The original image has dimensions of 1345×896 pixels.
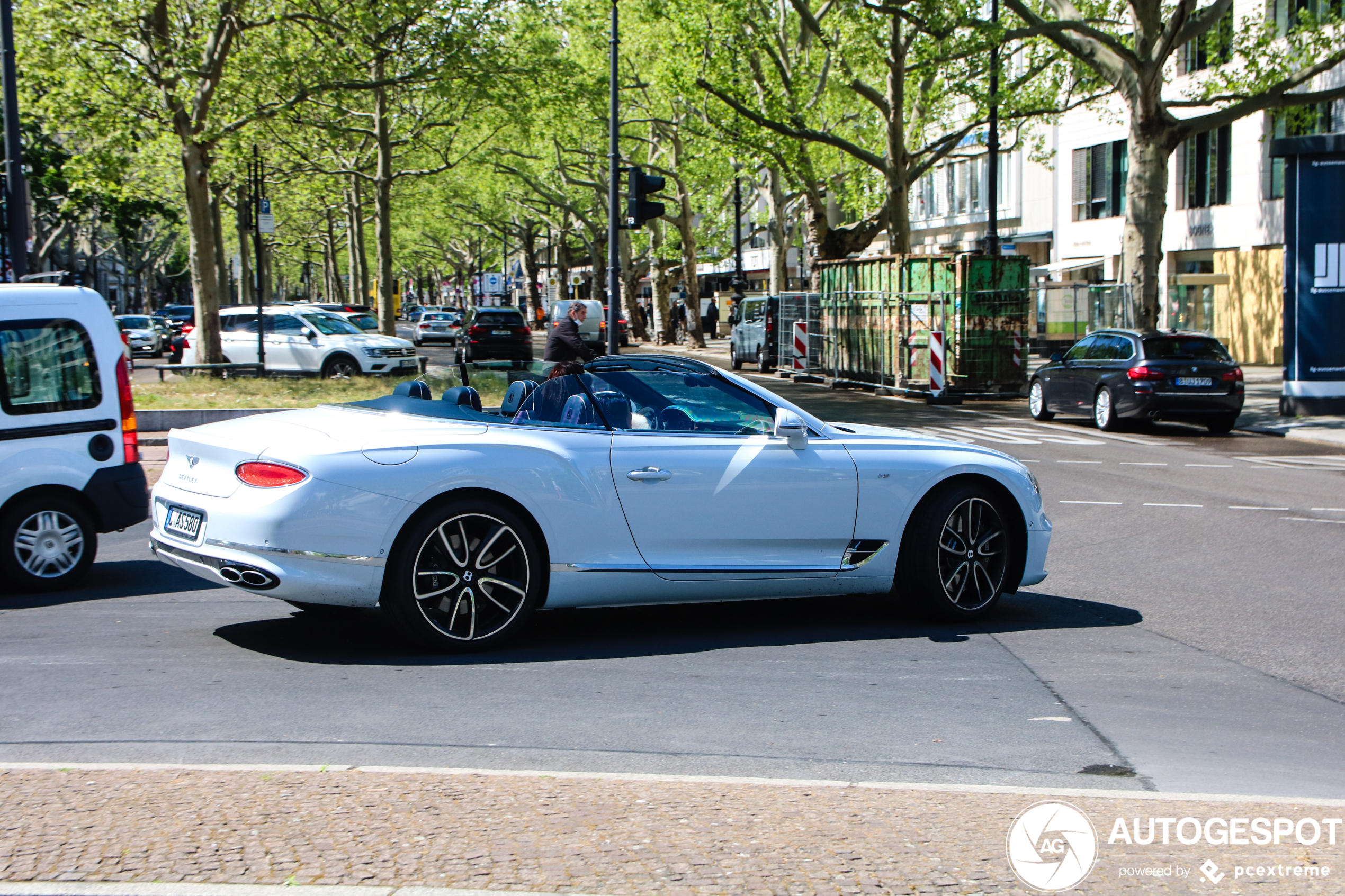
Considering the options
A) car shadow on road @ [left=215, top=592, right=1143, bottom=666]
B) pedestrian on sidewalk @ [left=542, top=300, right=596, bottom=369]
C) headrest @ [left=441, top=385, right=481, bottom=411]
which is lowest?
car shadow on road @ [left=215, top=592, right=1143, bottom=666]

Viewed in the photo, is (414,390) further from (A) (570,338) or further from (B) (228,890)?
(A) (570,338)

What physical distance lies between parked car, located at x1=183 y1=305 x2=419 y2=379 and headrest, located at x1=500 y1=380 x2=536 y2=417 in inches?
871

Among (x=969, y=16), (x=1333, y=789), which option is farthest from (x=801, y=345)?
(x=1333, y=789)

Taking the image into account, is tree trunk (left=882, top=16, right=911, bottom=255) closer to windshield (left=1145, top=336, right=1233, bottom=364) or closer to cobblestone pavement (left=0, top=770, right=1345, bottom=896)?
windshield (left=1145, top=336, right=1233, bottom=364)

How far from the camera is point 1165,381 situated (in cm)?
1916

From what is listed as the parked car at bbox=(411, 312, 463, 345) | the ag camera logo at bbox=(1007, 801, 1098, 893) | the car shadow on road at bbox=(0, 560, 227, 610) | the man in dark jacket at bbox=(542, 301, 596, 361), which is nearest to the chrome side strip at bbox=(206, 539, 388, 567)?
the car shadow on road at bbox=(0, 560, 227, 610)

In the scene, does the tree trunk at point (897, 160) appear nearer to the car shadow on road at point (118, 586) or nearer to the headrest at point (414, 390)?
the car shadow on road at point (118, 586)

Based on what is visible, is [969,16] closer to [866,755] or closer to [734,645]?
[734,645]

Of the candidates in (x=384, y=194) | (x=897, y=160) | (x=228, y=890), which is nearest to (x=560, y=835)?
(x=228, y=890)

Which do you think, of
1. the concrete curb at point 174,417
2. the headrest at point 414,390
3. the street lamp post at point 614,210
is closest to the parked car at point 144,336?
the street lamp post at point 614,210

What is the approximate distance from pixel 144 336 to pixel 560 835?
46.6 meters

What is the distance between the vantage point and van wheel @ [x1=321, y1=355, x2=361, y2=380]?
→ 28656 millimetres

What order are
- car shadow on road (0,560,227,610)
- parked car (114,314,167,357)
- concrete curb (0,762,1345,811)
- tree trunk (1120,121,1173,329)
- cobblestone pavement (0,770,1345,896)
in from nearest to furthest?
cobblestone pavement (0,770,1345,896) < concrete curb (0,762,1345,811) < car shadow on road (0,560,227,610) < tree trunk (1120,121,1173,329) < parked car (114,314,167,357)

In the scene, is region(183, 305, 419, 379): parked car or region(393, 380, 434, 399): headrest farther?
region(183, 305, 419, 379): parked car
